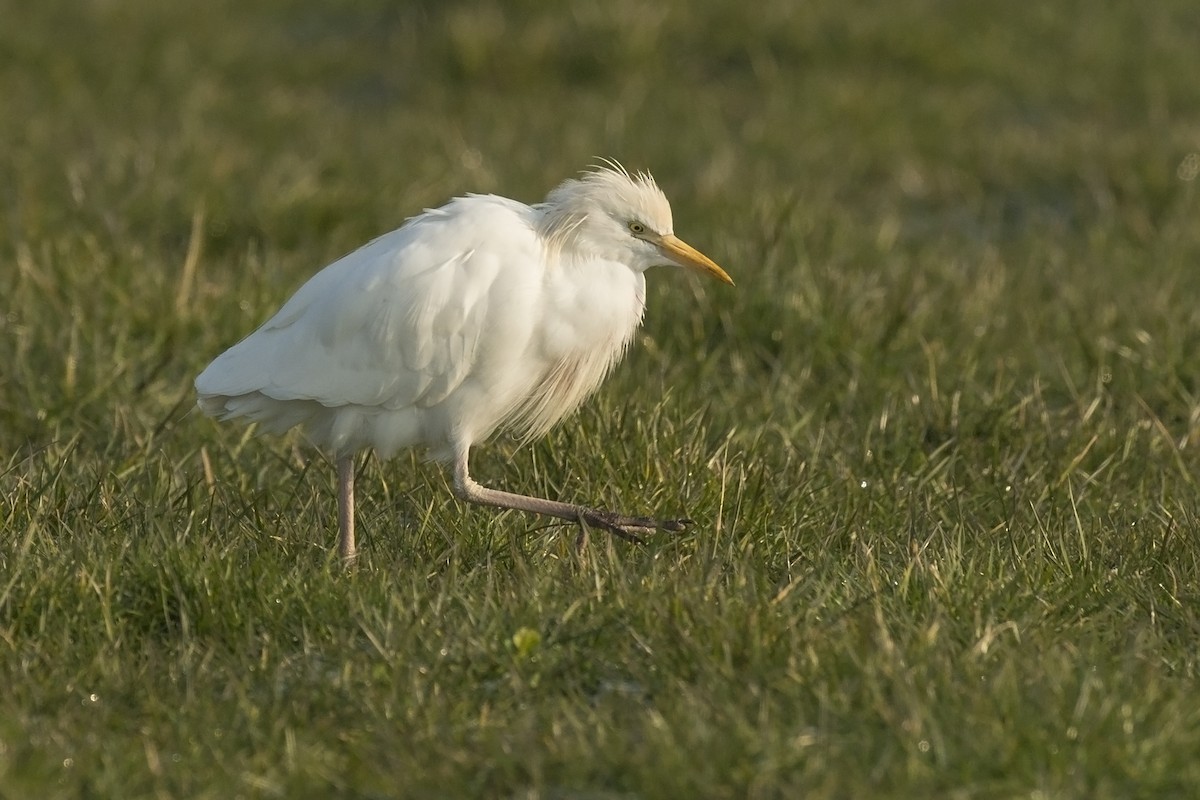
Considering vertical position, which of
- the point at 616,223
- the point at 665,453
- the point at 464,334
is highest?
the point at 616,223

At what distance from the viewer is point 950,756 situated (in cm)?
316

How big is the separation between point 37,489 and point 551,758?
1.87 metres

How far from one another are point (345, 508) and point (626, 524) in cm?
70

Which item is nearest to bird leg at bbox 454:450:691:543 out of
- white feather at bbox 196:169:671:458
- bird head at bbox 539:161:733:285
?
white feather at bbox 196:169:671:458

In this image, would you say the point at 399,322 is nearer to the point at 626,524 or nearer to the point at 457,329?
the point at 457,329

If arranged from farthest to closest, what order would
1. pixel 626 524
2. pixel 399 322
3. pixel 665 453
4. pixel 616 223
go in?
pixel 665 453, pixel 616 223, pixel 399 322, pixel 626 524

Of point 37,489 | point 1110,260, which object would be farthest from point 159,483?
point 1110,260

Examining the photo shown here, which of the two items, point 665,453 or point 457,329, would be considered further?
point 665,453

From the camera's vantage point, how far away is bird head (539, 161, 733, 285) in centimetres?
458

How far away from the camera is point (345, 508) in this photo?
4.46 m

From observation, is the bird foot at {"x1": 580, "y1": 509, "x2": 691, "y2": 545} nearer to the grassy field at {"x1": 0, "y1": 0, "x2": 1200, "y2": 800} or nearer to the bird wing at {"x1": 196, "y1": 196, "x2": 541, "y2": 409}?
the grassy field at {"x1": 0, "y1": 0, "x2": 1200, "y2": 800}

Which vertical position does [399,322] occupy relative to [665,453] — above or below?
above

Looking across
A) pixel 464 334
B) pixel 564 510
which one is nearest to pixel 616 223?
pixel 464 334

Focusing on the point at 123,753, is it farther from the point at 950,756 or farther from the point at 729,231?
the point at 729,231
